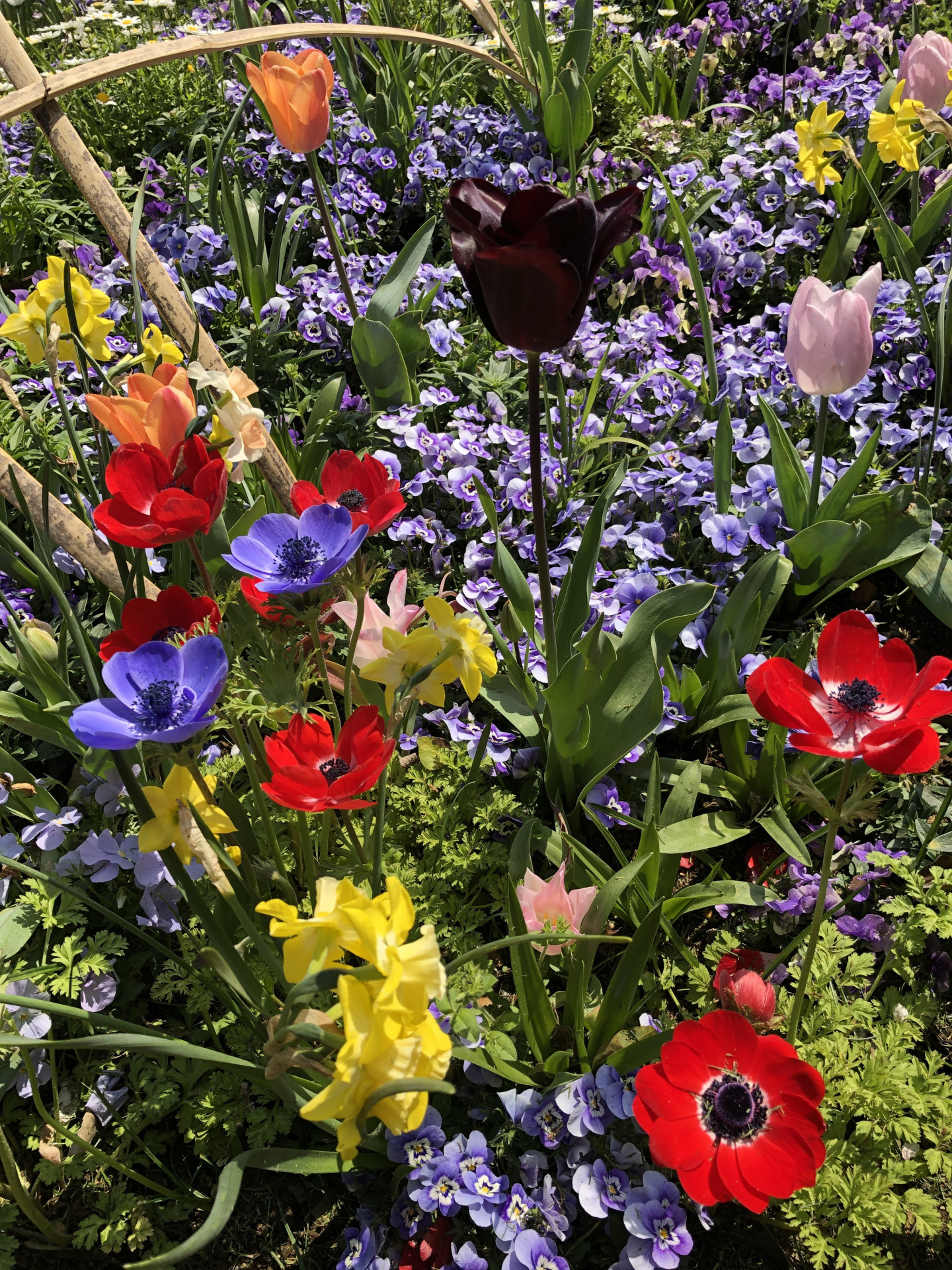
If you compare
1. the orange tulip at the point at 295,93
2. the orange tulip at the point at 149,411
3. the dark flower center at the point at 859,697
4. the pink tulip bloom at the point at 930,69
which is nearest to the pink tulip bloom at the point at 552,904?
the dark flower center at the point at 859,697

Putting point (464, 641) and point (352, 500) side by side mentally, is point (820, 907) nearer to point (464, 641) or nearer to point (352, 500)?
point (464, 641)

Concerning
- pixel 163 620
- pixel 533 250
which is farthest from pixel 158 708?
pixel 533 250

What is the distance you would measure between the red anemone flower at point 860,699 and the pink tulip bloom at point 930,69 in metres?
1.61

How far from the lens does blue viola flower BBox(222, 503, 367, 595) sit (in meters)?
0.98

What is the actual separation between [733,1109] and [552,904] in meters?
0.34

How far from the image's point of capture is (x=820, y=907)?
1.10 metres

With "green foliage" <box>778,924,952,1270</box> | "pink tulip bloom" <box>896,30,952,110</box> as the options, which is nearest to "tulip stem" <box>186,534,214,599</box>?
"green foliage" <box>778,924,952,1270</box>

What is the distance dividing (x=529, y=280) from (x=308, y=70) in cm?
105

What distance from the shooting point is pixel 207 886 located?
1.33 metres

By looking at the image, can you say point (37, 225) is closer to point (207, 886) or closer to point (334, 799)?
point (207, 886)

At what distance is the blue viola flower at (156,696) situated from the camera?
819 mm

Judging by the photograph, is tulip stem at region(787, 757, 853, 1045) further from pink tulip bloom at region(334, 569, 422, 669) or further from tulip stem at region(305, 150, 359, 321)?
tulip stem at region(305, 150, 359, 321)

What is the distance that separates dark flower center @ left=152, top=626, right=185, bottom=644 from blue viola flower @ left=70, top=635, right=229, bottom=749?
66 mm

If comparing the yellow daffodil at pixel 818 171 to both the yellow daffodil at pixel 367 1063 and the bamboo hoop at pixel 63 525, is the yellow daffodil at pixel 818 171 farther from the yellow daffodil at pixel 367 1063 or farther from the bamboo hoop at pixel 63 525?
the yellow daffodil at pixel 367 1063
